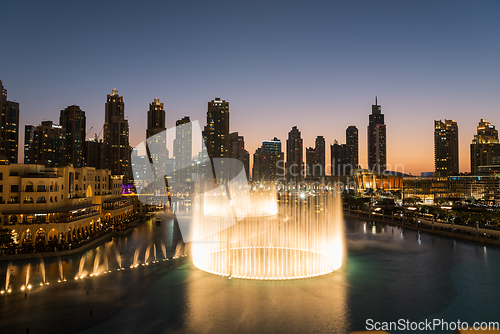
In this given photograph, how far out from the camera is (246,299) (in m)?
21.4

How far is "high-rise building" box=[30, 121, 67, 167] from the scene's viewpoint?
149m

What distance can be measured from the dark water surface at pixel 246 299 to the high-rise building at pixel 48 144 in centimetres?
13959

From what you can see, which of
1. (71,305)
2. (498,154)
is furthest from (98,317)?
(498,154)

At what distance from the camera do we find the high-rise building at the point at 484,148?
165625mm

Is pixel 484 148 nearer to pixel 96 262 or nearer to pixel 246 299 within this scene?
pixel 246 299

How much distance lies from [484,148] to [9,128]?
228472mm

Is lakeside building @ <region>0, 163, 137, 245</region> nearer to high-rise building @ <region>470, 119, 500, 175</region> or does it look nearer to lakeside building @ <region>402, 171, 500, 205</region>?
lakeside building @ <region>402, 171, 500, 205</region>

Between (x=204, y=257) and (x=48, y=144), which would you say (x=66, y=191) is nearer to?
(x=204, y=257)

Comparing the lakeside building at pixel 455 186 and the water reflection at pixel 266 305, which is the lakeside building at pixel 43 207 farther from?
the lakeside building at pixel 455 186

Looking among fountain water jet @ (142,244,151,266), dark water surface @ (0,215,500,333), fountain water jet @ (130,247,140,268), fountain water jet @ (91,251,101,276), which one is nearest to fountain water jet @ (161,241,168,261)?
fountain water jet @ (142,244,151,266)

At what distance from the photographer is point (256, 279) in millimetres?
25438

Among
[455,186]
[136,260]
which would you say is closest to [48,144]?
[136,260]

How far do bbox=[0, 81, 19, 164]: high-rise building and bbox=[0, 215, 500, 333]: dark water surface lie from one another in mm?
132719

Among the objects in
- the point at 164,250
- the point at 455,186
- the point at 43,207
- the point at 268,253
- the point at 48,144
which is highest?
the point at 48,144
